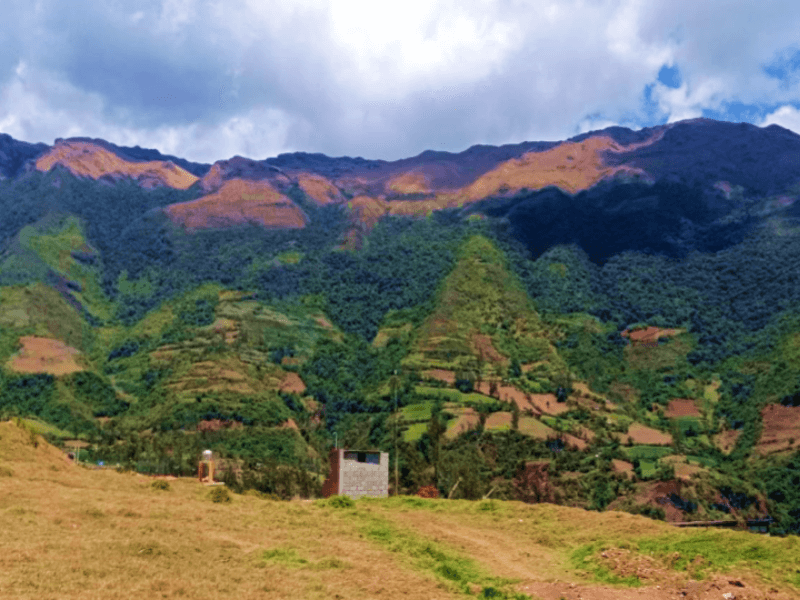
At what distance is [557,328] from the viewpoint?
163 meters

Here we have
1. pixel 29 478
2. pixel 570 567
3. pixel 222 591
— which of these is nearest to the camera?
pixel 222 591

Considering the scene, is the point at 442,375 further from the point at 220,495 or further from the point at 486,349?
the point at 220,495

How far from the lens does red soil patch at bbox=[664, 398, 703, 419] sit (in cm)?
13450

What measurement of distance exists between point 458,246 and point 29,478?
16561cm

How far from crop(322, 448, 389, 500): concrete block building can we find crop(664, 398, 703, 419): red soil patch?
95585 millimetres

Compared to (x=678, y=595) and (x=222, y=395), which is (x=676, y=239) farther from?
(x=678, y=595)

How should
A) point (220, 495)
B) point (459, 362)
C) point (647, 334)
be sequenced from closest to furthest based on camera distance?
point (220, 495)
point (459, 362)
point (647, 334)

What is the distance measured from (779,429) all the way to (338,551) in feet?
359

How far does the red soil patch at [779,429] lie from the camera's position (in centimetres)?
11254

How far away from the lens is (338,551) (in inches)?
980

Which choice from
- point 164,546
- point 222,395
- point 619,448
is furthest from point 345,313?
point 164,546

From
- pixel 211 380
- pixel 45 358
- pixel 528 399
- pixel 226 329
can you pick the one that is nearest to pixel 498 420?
pixel 528 399

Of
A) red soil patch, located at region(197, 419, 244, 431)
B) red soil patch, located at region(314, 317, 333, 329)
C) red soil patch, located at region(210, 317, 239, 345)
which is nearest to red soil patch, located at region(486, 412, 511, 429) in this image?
red soil patch, located at region(197, 419, 244, 431)

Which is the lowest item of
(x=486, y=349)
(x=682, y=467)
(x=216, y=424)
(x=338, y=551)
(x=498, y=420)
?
(x=338, y=551)
